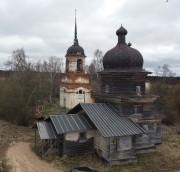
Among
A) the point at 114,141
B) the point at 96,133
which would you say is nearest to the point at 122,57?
the point at 96,133

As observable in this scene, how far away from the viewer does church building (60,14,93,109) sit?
3556 cm

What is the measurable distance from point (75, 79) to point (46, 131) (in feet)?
54.1

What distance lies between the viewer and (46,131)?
2009cm

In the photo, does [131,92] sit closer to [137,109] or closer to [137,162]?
[137,109]

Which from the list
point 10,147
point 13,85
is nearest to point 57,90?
point 13,85

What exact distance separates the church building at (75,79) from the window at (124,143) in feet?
58.6

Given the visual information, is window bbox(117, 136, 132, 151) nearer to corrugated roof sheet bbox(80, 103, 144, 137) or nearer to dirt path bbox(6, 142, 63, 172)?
corrugated roof sheet bbox(80, 103, 144, 137)

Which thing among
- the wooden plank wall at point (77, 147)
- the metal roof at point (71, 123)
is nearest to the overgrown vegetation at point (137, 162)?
the wooden plank wall at point (77, 147)

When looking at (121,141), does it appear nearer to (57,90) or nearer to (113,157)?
(113,157)

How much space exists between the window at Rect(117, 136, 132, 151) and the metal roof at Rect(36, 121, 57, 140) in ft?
13.9

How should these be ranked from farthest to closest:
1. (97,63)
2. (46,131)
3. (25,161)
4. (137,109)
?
1. (97,63)
2. (137,109)
3. (46,131)
4. (25,161)

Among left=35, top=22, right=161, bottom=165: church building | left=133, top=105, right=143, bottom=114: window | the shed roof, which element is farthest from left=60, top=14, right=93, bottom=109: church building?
left=133, top=105, right=143, bottom=114: window

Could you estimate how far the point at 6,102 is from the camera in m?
29.8

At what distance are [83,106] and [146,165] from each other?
581 cm
